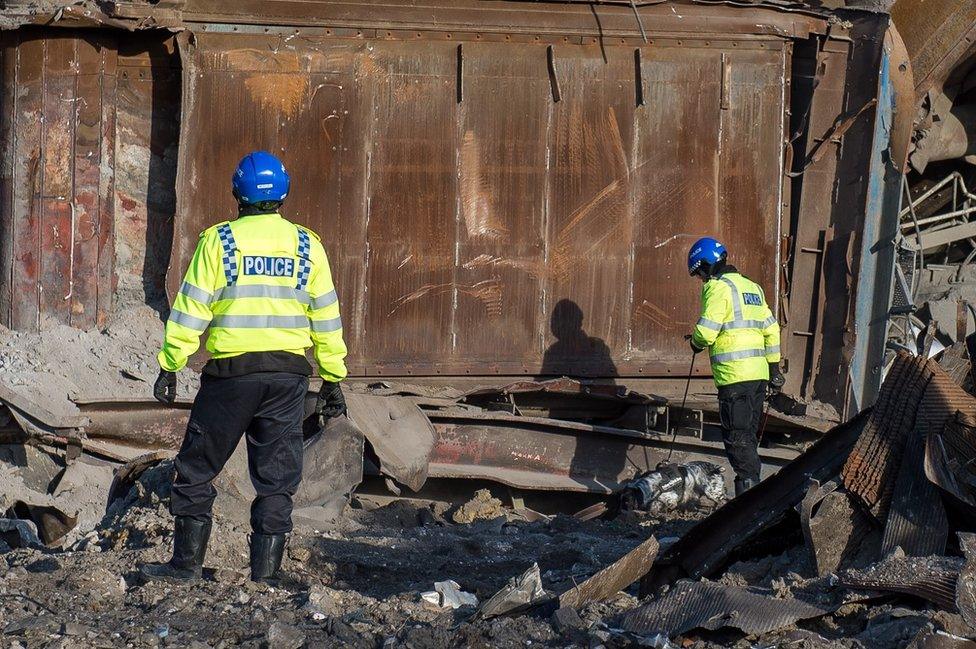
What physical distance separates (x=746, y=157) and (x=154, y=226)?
4025 mm

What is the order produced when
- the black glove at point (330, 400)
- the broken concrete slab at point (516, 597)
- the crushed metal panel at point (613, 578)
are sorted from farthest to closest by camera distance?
1. the black glove at point (330, 400)
2. the crushed metal panel at point (613, 578)
3. the broken concrete slab at point (516, 597)

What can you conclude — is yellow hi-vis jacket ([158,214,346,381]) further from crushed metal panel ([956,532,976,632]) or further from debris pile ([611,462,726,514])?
debris pile ([611,462,726,514])

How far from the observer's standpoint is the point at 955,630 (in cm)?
421

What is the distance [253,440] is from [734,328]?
3.89 meters

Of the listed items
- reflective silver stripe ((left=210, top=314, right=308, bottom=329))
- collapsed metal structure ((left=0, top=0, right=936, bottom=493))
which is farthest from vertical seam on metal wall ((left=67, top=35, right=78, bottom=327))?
reflective silver stripe ((left=210, top=314, right=308, bottom=329))

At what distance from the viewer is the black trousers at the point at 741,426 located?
325 inches

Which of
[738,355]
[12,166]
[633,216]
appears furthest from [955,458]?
[12,166]

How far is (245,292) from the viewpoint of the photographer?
16.9 feet

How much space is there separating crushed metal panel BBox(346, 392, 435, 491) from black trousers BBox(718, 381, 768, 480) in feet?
6.23

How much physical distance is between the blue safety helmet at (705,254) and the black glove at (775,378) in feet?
2.91

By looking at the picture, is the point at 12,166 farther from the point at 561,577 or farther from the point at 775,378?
the point at 775,378

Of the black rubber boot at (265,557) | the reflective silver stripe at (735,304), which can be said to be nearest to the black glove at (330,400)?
the black rubber boot at (265,557)

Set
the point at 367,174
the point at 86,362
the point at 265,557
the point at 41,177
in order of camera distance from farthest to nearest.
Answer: the point at 367,174 → the point at 41,177 → the point at 86,362 → the point at 265,557

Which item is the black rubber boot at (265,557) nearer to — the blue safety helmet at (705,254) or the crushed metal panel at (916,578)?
the crushed metal panel at (916,578)
